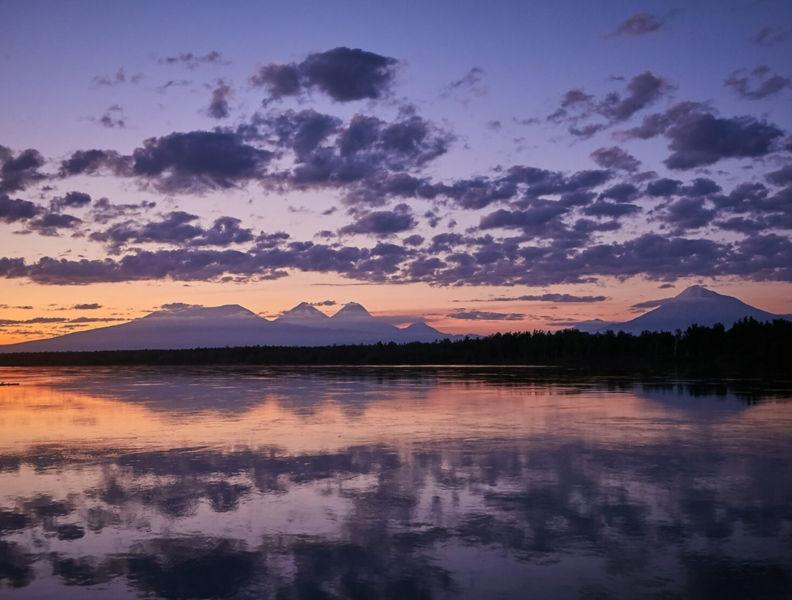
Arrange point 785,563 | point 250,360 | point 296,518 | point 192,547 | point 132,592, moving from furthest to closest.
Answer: point 250,360, point 296,518, point 192,547, point 785,563, point 132,592

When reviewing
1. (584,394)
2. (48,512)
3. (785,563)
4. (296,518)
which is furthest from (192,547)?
(584,394)

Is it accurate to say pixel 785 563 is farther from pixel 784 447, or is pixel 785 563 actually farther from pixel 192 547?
pixel 784 447

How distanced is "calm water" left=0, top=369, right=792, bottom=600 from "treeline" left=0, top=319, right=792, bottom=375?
191 ft

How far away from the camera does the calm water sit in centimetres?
846

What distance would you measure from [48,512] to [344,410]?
16467 millimetres

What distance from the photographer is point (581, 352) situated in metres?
116

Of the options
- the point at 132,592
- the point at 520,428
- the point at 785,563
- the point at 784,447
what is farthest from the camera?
the point at 520,428

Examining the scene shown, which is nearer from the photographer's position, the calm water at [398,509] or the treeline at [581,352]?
the calm water at [398,509]

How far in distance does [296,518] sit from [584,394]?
92.5 feet

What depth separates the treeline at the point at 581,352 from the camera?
8188 cm

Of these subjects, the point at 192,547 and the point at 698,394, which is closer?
the point at 192,547

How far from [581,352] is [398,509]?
10897 centimetres

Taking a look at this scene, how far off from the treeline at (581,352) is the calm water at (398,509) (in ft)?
191

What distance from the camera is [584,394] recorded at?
36.9 metres
